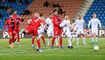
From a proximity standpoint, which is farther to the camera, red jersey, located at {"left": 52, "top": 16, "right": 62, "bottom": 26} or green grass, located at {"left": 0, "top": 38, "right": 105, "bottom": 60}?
red jersey, located at {"left": 52, "top": 16, "right": 62, "bottom": 26}

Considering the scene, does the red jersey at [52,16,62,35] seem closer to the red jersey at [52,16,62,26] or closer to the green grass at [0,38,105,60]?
the red jersey at [52,16,62,26]

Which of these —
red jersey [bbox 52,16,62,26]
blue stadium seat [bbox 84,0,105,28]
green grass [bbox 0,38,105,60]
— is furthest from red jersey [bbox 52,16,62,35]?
blue stadium seat [bbox 84,0,105,28]

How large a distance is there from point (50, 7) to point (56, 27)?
19.9m

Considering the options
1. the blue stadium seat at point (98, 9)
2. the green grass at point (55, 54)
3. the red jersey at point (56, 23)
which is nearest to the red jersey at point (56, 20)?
the red jersey at point (56, 23)

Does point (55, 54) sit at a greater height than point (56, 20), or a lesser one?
lesser

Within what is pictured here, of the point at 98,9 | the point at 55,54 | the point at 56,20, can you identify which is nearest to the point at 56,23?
the point at 56,20

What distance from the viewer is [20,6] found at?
33.8m

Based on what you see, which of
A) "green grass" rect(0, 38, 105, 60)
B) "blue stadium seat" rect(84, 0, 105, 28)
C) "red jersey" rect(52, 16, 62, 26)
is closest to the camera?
"green grass" rect(0, 38, 105, 60)

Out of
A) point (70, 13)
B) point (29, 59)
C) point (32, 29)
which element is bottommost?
point (29, 59)

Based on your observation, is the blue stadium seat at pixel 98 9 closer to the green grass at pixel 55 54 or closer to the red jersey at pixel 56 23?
the red jersey at pixel 56 23

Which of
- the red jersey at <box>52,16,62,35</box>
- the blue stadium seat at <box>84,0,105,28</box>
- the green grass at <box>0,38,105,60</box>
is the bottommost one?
the green grass at <box>0,38,105,60</box>

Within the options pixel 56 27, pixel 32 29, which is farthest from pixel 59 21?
pixel 32 29

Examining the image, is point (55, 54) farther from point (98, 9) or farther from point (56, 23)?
point (98, 9)

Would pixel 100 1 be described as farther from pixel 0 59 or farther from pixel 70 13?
pixel 0 59
